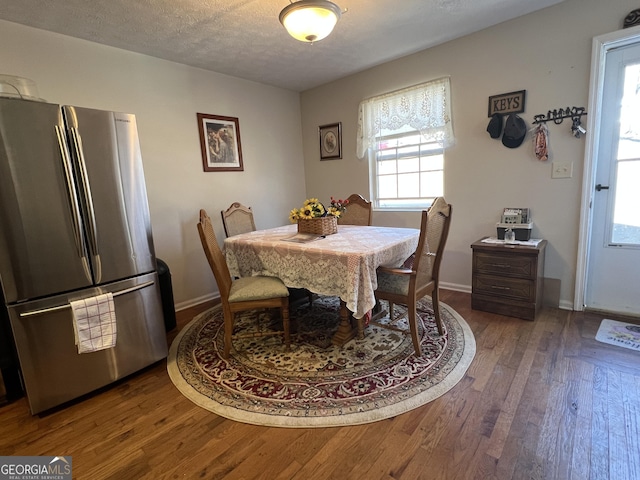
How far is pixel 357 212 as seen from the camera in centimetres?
329

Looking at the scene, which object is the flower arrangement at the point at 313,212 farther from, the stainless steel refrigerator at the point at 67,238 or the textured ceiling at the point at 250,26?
the textured ceiling at the point at 250,26

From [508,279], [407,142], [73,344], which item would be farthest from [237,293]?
[407,142]

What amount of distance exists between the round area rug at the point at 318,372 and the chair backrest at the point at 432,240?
0.53 meters

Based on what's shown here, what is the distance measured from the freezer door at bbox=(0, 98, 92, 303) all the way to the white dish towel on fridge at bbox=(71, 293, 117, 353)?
139 mm

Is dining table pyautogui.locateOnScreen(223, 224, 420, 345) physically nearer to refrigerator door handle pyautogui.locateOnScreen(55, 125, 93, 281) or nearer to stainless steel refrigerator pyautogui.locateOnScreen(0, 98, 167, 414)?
stainless steel refrigerator pyautogui.locateOnScreen(0, 98, 167, 414)

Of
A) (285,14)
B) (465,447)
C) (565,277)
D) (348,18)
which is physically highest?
(348,18)

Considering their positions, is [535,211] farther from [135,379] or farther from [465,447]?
[135,379]

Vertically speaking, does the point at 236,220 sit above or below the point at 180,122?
below

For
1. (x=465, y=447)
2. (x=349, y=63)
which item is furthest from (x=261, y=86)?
(x=465, y=447)

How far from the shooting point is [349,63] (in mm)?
3469

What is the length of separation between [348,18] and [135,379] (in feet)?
10.2

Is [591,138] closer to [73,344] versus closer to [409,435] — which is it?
[409,435]

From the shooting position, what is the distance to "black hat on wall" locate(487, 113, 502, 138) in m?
2.87

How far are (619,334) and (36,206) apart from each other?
12.6 ft
